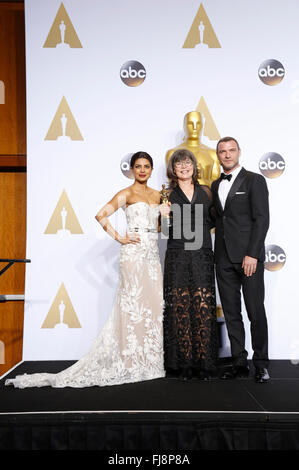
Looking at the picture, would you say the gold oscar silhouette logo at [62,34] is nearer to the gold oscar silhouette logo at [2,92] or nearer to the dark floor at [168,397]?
the gold oscar silhouette logo at [2,92]

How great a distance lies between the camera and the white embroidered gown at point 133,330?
2.63 m

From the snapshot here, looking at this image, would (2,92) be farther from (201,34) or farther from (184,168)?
(184,168)

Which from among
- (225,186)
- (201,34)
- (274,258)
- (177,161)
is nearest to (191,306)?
(225,186)

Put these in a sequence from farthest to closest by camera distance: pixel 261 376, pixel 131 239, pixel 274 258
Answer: pixel 274 258
pixel 131 239
pixel 261 376

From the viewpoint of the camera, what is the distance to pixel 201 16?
3.61 m

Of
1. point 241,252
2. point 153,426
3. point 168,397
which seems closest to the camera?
point 153,426

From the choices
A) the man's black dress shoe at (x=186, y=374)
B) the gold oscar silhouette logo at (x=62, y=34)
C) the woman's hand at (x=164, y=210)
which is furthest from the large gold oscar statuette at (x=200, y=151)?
the man's black dress shoe at (x=186, y=374)

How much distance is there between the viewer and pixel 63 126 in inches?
141

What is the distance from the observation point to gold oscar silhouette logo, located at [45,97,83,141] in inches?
141

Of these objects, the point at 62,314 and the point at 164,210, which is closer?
the point at 164,210

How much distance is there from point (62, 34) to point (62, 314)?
2.30 meters

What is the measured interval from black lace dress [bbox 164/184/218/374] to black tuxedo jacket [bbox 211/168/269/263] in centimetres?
13

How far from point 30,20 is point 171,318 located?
8.83 ft
